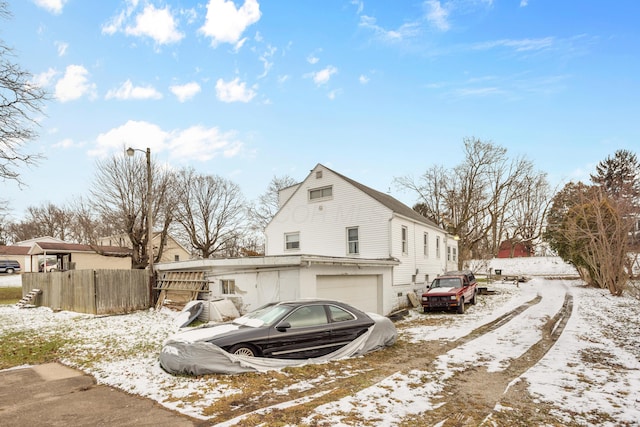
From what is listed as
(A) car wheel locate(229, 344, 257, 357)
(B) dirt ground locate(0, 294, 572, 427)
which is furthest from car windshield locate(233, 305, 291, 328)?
(B) dirt ground locate(0, 294, 572, 427)

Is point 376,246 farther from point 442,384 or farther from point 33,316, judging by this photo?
point 33,316

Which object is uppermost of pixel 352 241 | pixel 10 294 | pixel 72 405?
pixel 352 241

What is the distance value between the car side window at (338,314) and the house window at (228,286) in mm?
6682

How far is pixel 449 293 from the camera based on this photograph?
16.6 meters

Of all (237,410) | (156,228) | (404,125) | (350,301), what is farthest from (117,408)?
(156,228)

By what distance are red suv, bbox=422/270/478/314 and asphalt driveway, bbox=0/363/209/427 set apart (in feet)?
43.7

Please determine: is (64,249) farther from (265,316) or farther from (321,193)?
(265,316)

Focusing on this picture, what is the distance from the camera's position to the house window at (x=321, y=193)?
810 inches

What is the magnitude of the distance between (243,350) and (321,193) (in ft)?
46.1

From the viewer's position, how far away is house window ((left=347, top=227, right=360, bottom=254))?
19.6 m

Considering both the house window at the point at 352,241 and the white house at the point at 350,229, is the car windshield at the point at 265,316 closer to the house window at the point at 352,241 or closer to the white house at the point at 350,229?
the white house at the point at 350,229

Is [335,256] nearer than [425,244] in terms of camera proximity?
Yes

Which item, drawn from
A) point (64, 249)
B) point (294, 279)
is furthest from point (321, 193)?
point (64, 249)

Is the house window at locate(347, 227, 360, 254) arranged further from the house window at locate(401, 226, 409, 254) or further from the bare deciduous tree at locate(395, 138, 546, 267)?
the bare deciduous tree at locate(395, 138, 546, 267)
